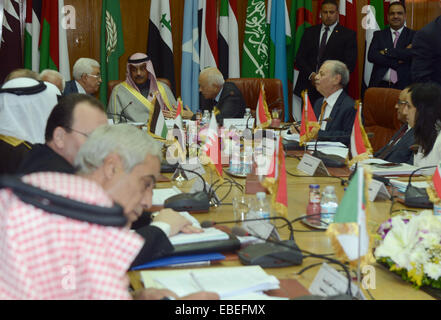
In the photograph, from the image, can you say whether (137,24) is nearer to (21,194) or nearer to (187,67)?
(187,67)

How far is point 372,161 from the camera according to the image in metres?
3.30

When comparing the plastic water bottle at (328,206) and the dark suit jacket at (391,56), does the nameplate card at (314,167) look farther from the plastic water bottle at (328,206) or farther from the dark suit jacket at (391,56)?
the dark suit jacket at (391,56)

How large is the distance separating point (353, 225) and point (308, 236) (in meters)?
0.54

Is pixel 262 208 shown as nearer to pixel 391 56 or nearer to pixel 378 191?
pixel 378 191

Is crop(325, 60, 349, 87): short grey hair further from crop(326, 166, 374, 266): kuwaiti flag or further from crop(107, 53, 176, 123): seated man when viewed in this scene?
crop(326, 166, 374, 266): kuwaiti flag

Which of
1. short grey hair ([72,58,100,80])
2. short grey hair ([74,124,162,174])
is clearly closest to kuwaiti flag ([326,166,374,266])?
short grey hair ([74,124,162,174])

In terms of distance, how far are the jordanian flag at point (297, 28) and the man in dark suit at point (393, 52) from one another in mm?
921

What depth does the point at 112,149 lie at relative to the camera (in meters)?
1.53

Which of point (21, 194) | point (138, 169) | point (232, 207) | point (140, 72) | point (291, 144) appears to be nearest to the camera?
point (21, 194)

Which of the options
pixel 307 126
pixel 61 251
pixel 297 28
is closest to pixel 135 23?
pixel 297 28

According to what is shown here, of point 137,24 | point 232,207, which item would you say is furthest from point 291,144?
point 137,24

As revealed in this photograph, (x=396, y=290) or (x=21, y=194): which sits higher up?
(x=21, y=194)
